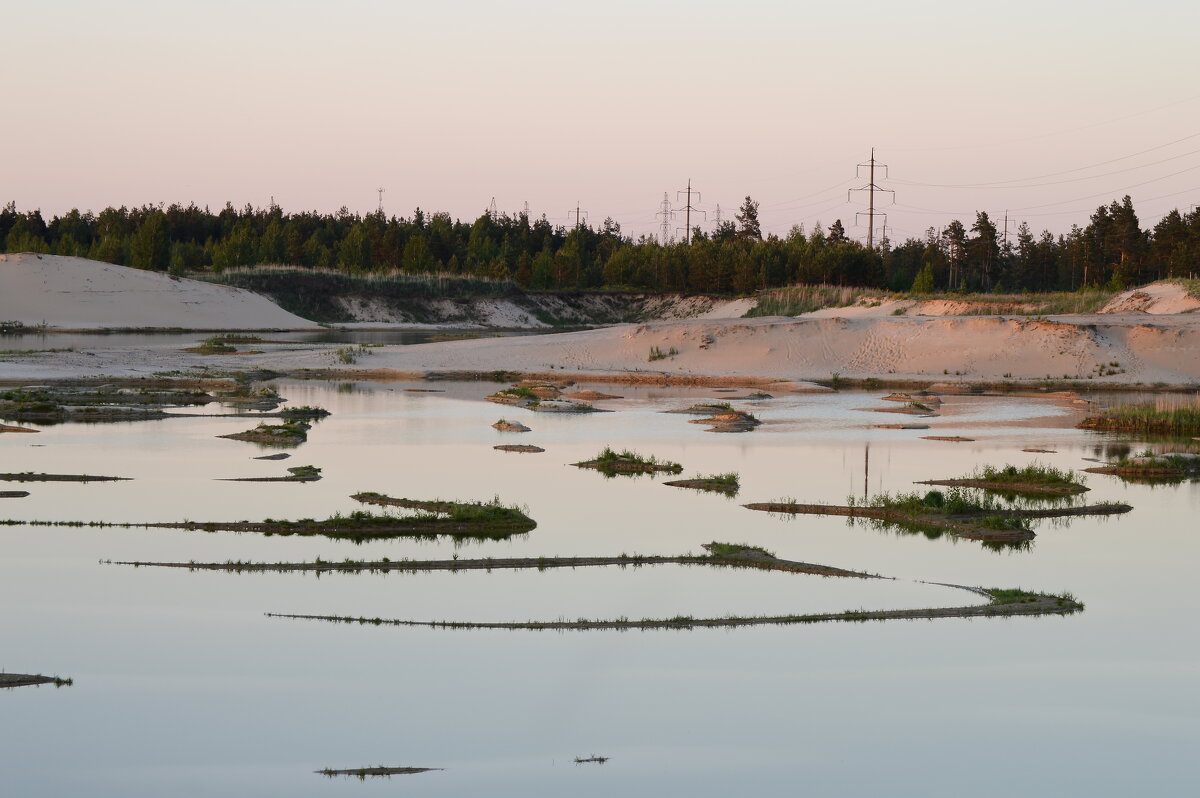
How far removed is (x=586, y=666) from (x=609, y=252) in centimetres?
11311

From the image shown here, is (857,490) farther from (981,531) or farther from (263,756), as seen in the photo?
(263,756)

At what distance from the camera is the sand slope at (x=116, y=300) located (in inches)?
3024

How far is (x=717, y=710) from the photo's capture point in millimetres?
10797

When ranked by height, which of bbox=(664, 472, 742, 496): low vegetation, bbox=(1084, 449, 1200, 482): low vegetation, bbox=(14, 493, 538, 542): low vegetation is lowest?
bbox=(14, 493, 538, 542): low vegetation

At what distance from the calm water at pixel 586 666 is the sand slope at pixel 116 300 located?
5880 centimetres

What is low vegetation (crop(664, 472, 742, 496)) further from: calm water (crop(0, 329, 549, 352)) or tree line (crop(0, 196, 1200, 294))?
tree line (crop(0, 196, 1200, 294))

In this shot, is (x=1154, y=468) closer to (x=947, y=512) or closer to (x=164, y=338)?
(x=947, y=512)

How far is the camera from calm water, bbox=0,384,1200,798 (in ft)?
31.2

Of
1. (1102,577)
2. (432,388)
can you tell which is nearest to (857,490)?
(1102,577)

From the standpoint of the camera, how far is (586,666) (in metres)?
11.9

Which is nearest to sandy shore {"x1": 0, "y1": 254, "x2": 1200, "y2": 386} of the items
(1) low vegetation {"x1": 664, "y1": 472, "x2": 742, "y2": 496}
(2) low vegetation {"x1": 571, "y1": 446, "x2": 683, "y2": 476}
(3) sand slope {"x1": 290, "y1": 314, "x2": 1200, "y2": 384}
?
(3) sand slope {"x1": 290, "y1": 314, "x2": 1200, "y2": 384}

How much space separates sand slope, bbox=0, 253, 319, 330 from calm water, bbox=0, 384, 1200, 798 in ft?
193

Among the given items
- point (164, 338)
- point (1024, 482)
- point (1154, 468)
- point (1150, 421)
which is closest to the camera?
point (1024, 482)


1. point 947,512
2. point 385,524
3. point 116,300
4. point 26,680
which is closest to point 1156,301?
point 947,512
